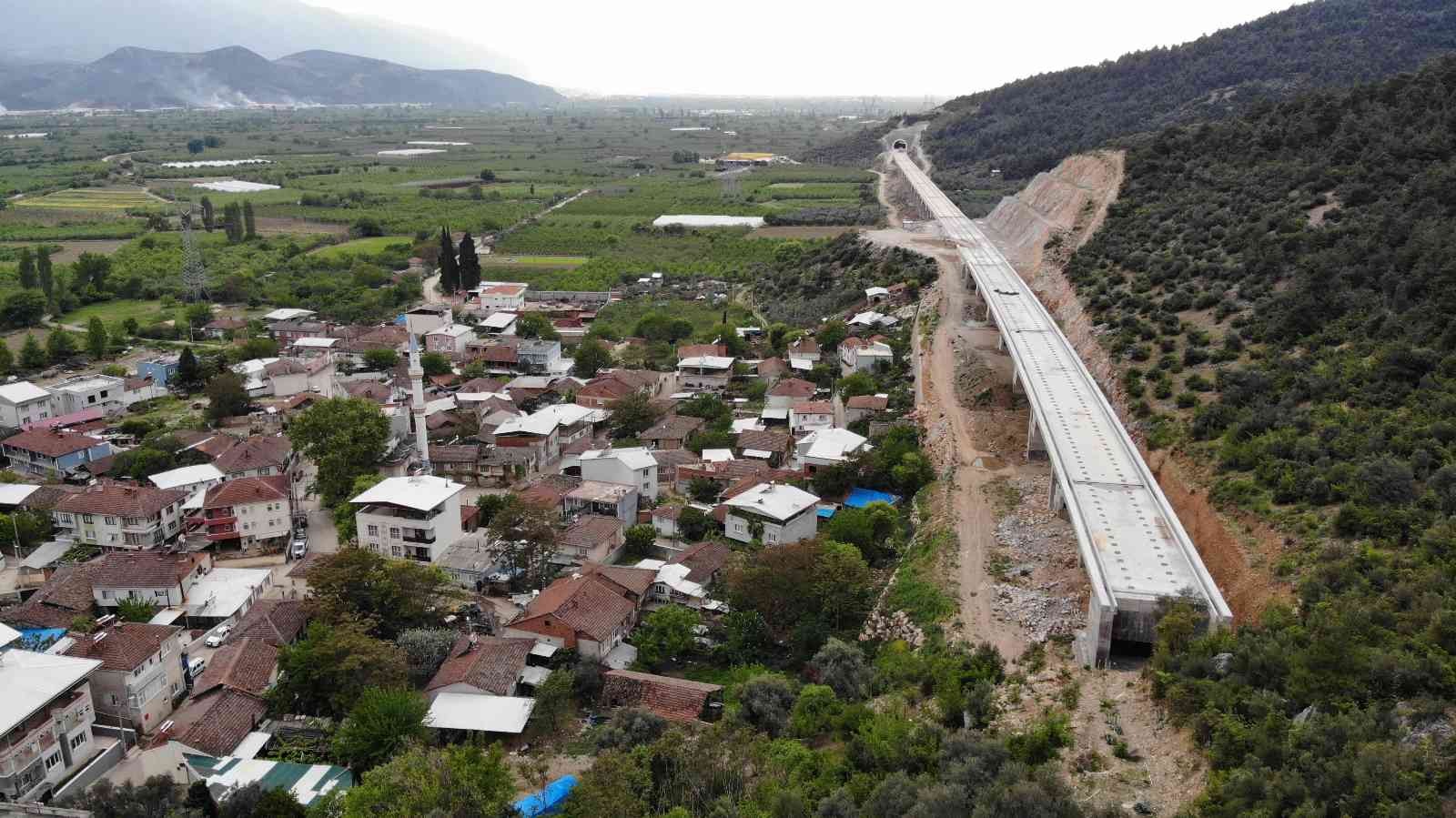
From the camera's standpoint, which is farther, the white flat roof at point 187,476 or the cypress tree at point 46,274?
the cypress tree at point 46,274

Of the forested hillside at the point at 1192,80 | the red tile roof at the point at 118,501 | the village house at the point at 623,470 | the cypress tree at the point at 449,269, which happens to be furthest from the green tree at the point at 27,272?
the forested hillside at the point at 1192,80

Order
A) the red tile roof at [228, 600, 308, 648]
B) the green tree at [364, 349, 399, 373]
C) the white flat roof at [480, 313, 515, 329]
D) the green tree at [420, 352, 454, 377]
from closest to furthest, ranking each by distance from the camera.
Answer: the red tile roof at [228, 600, 308, 648]
the green tree at [420, 352, 454, 377]
the green tree at [364, 349, 399, 373]
the white flat roof at [480, 313, 515, 329]

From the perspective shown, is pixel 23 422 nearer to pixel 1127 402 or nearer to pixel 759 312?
pixel 759 312

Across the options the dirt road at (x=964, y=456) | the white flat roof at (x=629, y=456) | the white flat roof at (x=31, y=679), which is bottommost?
the white flat roof at (x=629, y=456)

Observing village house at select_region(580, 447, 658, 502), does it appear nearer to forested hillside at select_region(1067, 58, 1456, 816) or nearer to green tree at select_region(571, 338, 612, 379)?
green tree at select_region(571, 338, 612, 379)

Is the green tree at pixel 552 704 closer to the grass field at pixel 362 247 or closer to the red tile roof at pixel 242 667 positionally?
the red tile roof at pixel 242 667

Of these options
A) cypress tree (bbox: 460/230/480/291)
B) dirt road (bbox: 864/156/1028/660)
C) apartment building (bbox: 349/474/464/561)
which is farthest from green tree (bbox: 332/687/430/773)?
cypress tree (bbox: 460/230/480/291)

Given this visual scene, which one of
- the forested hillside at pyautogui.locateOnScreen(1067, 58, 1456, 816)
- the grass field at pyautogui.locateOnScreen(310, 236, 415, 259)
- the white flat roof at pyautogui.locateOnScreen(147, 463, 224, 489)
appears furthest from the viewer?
the grass field at pyautogui.locateOnScreen(310, 236, 415, 259)
